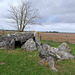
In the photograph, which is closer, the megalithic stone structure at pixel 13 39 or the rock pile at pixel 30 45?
the rock pile at pixel 30 45

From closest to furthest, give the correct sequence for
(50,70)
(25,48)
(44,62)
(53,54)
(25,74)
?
1. (25,74)
2. (50,70)
3. (44,62)
4. (53,54)
5. (25,48)

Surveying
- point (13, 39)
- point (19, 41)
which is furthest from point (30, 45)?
point (13, 39)

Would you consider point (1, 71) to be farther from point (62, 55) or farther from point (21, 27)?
point (21, 27)

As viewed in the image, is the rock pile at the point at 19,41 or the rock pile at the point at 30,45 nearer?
the rock pile at the point at 30,45

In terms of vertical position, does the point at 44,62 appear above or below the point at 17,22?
below

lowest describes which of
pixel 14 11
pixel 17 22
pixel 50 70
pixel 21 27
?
pixel 50 70

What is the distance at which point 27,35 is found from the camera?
9.28 meters

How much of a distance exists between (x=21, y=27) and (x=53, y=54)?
1581 centimetres

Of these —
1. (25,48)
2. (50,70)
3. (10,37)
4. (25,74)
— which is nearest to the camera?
(25,74)

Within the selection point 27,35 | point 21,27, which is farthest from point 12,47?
point 21,27

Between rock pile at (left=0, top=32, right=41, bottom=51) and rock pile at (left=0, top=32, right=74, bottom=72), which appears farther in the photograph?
rock pile at (left=0, top=32, right=41, bottom=51)

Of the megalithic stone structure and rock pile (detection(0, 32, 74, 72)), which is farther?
the megalithic stone structure

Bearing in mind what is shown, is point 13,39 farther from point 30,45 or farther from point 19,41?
point 30,45

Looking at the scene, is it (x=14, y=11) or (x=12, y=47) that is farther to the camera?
(x=14, y=11)
